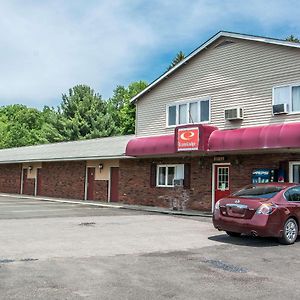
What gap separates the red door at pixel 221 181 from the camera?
19.2 m

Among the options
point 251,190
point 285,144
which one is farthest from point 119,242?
point 285,144

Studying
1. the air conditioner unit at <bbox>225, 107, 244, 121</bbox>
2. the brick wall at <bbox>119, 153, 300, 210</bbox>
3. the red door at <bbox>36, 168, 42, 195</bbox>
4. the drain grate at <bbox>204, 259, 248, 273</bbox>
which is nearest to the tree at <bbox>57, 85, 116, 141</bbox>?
the red door at <bbox>36, 168, 42, 195</bbox>

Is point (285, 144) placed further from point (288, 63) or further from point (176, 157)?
point (176, 157)

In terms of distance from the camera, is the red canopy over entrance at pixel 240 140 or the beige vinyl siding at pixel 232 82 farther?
the beige vinyl siding at pixel 232 82

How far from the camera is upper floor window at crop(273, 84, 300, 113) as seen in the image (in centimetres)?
1661

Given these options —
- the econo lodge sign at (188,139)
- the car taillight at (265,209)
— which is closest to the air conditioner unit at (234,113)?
the econo lodge sign at (188,139)

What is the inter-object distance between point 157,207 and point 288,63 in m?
9.27

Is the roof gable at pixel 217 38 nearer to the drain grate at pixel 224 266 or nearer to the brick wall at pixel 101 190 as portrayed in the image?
the brick wall at pixel 101 190

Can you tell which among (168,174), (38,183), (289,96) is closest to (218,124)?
(289,96)

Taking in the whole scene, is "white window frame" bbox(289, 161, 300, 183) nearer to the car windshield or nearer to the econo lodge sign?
the econo lodge sign

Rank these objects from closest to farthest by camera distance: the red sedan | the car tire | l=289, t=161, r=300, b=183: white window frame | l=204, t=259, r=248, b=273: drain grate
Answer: l=204, t=259, r=248, b=273: drain grate
the red sedan
the car tire
l=289, t=161, r=300, b=183: white window frame

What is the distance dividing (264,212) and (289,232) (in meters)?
0.99

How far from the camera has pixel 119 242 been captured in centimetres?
1055

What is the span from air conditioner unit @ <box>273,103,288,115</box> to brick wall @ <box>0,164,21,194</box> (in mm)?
23832
